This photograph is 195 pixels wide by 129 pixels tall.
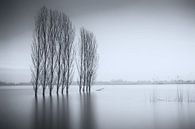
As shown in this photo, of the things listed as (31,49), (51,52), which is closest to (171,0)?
(51,52)

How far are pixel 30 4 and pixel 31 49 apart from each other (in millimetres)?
3385

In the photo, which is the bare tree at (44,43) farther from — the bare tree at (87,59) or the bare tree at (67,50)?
the bare tree at (87,59)

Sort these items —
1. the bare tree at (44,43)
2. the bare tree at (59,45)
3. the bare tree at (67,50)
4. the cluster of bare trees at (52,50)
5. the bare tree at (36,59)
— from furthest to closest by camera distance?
1. the bare tree at (67,50)
2. the bare tree at (59,45)
3. the bare tree at (44,43)
4. the cluster of bare trees at (52,50)
5. the bare tree at (36,59)

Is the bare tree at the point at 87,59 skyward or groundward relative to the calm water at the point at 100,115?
skyward

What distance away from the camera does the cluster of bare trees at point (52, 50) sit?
41.7 feet

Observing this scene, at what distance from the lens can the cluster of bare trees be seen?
1270cm

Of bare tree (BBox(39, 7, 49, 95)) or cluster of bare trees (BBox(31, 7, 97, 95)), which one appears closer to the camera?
cluster of bare trees (BBox(31, 7, 97, 95))

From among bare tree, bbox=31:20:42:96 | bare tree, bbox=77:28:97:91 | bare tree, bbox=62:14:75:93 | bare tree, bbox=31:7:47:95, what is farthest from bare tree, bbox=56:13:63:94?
bare tree, bbox=77:28:97:91

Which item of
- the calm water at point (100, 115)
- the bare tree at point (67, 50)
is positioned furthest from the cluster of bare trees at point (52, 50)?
the calm water at point (100, 115)

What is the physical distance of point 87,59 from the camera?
1825 cm

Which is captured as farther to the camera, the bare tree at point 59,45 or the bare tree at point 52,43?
the bare tree at point 59,45

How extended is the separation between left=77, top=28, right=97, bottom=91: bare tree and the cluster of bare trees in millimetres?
2354

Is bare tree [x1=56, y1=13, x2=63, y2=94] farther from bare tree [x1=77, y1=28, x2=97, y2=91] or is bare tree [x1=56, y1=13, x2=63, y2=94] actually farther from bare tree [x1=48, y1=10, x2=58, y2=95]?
bare tree [x1=77, y1=28, x2=97, y2=91]

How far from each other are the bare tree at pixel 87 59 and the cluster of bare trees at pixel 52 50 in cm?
235
